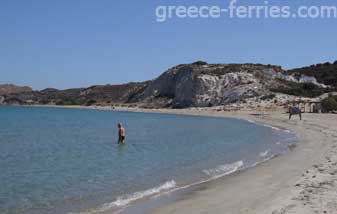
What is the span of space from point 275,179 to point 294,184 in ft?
4.98

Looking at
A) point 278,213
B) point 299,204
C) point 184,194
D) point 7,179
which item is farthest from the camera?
point 7,179

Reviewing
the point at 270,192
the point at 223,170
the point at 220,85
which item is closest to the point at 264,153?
the point at 223,170

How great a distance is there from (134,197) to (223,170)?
210 inches

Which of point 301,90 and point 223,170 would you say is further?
point 301,90

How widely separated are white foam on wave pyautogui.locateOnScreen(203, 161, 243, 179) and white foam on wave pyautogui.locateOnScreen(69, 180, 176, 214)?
192 cm

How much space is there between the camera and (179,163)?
18.4 m

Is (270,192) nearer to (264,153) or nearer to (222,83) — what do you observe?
(264,153)

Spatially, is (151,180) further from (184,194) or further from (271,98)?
(271,98)

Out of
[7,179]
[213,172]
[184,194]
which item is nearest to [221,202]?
[184,194]

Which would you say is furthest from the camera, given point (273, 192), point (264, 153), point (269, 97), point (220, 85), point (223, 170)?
point (220, 85)

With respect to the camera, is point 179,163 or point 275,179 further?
point 179,163

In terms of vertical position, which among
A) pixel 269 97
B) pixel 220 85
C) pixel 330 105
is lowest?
pixel 330 105

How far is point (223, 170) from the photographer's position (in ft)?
53.9

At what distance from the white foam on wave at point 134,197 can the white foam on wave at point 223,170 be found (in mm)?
1919
